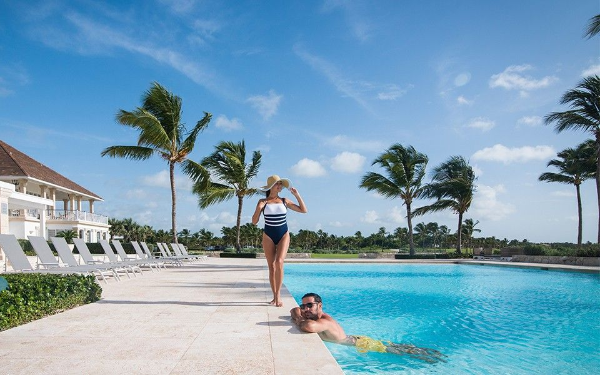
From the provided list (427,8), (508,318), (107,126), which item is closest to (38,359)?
(508,318)

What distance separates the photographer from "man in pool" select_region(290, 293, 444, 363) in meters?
4.54

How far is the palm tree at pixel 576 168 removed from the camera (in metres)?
26.5

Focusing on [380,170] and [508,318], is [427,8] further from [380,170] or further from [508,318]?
[380,170]

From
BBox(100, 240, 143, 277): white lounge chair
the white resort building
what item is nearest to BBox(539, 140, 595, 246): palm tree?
BBox(100, 240, 143, 277): white lounge chair

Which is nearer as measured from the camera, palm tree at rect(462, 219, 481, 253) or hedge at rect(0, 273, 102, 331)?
hedge at rect(0, 273, 102, 331)

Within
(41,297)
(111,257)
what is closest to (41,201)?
(111,257)

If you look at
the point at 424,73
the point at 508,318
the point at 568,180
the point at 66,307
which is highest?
the point at 424,73

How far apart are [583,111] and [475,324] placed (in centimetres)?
1764

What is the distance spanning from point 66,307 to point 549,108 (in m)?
21.5

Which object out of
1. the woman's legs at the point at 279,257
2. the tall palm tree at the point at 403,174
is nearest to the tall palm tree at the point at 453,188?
the tall palm tree at the point at 403,174

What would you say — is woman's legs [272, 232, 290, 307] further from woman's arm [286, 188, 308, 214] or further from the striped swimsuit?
woman's arm [286, 188, 308, 214]

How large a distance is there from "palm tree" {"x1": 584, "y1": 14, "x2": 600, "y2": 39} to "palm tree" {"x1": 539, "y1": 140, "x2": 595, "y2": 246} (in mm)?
9325

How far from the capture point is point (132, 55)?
14.3m

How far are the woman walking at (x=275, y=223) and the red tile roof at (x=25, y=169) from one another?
2678cm
